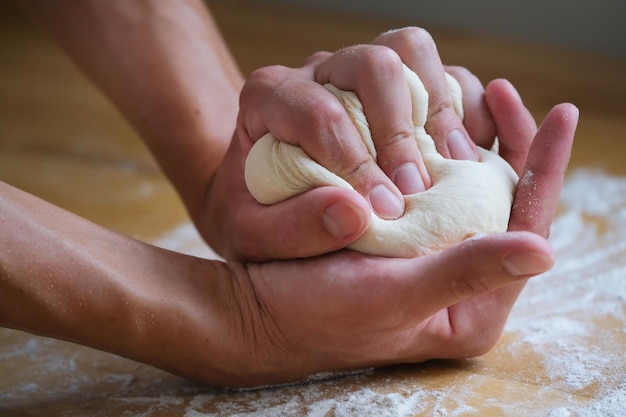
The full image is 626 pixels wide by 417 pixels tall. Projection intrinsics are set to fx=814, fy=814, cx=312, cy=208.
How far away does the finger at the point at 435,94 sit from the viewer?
1085mm

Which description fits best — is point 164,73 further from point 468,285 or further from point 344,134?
point 468,285

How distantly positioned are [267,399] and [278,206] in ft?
0.79

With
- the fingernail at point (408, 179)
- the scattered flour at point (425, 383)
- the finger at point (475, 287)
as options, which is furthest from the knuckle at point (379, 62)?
the scattered flour at point (425, 383)

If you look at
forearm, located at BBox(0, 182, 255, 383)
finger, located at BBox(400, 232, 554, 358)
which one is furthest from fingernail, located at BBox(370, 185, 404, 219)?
forearm, located at BBox(0, 182, 255, 383)

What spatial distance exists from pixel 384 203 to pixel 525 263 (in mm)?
216

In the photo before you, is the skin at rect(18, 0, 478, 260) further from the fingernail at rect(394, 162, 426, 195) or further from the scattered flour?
the scattered flour

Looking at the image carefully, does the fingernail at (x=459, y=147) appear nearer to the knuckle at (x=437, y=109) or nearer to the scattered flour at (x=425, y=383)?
the knuckle at (x=437, y=109)

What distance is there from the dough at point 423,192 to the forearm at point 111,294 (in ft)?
0.51

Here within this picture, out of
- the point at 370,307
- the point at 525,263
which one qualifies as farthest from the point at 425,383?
the point at 525,263

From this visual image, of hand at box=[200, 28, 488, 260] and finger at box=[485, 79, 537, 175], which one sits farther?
finger at box=[485, 79, 537, 175]

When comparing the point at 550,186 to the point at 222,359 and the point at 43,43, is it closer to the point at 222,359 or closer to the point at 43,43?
the point at 222,359

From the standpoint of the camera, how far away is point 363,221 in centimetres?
90

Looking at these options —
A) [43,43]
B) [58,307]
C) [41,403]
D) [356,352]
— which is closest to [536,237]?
[356,352]

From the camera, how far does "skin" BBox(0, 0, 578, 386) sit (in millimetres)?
908
